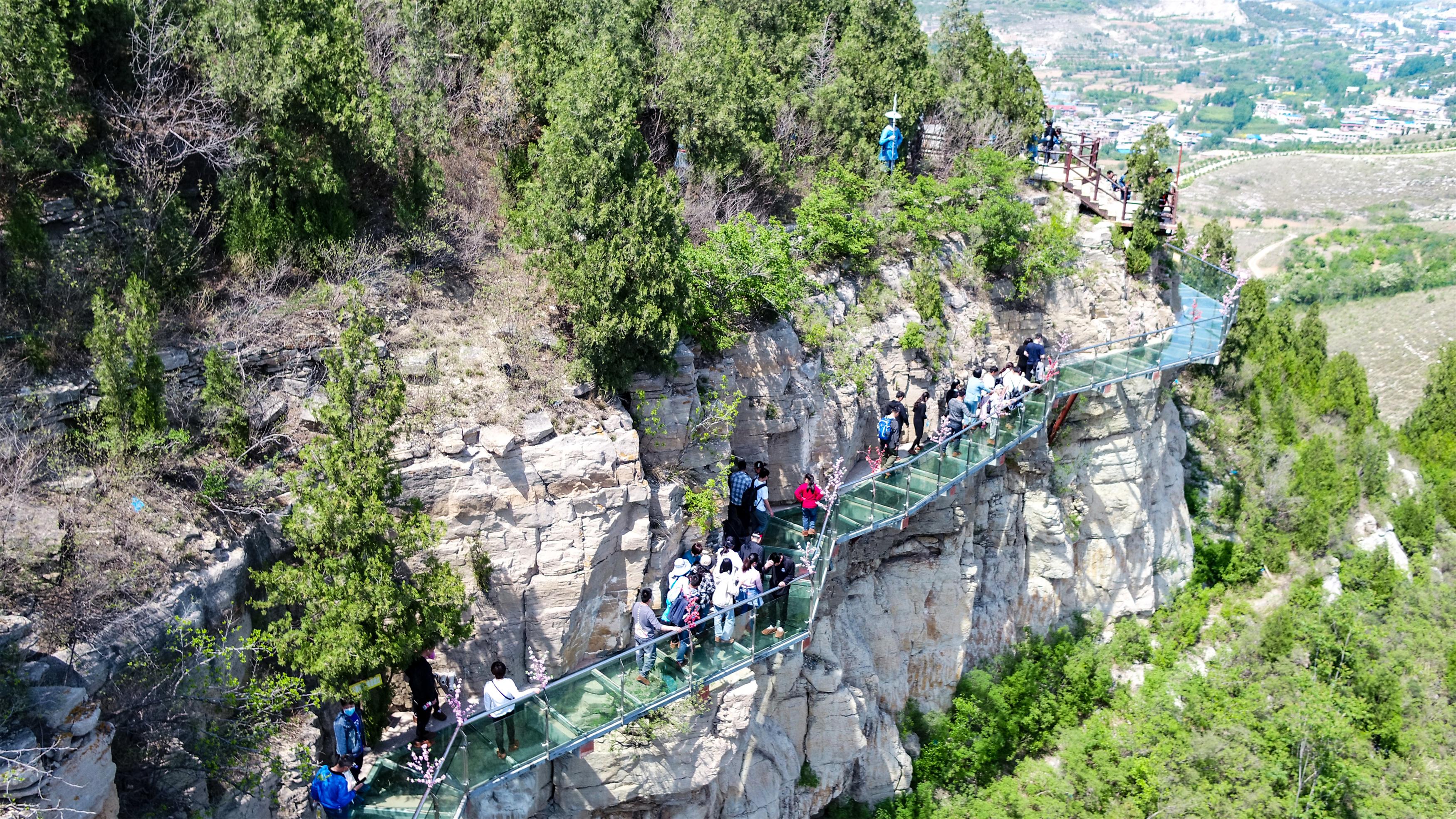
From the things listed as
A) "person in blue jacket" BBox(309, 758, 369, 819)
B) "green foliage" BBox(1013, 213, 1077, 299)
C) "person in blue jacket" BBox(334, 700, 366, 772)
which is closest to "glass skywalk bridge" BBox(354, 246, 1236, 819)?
"person in blue jacket" BBox(309, 758, 369, 819)

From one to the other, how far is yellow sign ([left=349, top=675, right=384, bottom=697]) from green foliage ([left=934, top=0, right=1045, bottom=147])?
72.0 feet

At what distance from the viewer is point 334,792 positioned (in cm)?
1303

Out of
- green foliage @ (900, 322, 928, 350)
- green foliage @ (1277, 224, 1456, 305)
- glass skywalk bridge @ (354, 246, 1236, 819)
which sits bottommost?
green foliage @ (1277, 224, 1456, 305)

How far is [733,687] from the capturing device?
17.8m

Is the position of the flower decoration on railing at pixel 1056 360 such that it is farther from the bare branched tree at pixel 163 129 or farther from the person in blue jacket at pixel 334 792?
the bare branched tree at pixel 163 129

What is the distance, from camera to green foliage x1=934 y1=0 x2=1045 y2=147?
29469 millimetres

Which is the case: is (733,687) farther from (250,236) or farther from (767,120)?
(767,120)

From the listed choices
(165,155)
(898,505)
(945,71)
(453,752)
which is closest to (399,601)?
(453,752)

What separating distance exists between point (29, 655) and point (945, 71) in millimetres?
28506

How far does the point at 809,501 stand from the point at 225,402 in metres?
9.55

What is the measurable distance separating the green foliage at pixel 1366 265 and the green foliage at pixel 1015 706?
7468 cm

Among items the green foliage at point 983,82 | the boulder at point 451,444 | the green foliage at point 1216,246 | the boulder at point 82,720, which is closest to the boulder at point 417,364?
the boulder at point 451,444

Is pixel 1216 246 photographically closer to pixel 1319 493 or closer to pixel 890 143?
pixel 1319 493

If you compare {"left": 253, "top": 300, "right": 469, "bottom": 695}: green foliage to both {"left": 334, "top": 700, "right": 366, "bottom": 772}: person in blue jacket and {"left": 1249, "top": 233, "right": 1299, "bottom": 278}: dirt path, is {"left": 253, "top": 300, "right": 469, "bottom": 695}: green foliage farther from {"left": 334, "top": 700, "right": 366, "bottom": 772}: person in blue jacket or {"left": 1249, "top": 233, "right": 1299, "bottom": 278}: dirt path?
{"left": 1249, "top": 233, "right": 1299, "bottom": 278}: dirt path
